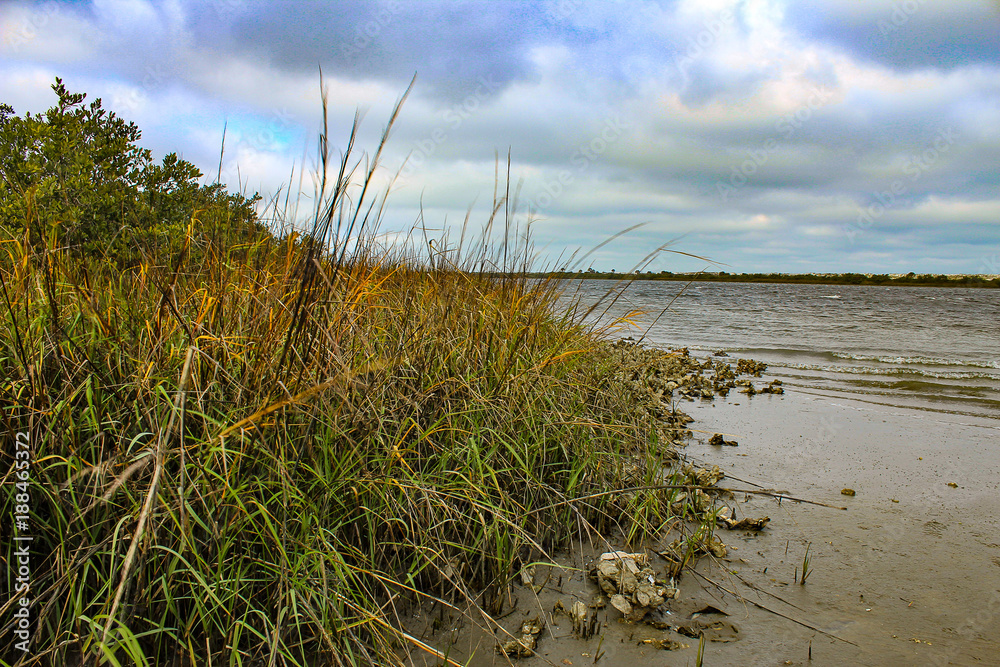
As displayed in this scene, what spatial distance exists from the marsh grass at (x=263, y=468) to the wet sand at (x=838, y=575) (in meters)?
0.31

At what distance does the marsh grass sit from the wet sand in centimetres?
31

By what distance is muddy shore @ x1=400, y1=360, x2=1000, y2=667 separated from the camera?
1991 millimetres

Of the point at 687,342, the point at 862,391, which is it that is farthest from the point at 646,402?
the point at 687,342

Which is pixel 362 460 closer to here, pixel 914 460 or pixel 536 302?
pixel 536 302

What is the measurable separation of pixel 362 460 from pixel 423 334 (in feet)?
2.62

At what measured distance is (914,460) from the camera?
4.32 m

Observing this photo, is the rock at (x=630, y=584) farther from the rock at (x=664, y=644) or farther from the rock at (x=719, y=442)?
the rock at (x=719, y=442)

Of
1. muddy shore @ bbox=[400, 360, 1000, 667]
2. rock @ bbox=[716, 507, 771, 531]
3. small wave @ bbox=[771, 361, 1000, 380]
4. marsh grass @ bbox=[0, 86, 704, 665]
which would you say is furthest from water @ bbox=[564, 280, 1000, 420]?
muddy shore @ bbox=[400, 360, 1000, 667]

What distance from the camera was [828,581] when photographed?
2484 mm

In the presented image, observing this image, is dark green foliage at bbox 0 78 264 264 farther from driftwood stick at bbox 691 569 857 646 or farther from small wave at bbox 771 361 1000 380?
small wave at bbox 771 361 1000 380

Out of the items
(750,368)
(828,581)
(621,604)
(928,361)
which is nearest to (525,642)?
(621,604)

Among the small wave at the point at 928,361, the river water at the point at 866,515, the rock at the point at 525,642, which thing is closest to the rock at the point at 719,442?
the river water at the point at 866,515

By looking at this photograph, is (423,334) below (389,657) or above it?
above

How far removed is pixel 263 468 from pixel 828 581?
2.49 metres
